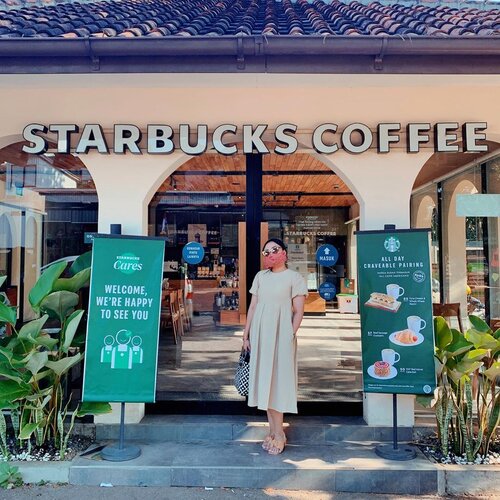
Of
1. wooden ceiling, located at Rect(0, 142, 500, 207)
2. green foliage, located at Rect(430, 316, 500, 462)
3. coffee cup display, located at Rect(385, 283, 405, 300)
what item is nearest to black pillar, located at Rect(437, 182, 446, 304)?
wooden ceiling, located at Rect(0, 142, 500, 207)

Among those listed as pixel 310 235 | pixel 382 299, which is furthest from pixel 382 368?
pixel 310 235

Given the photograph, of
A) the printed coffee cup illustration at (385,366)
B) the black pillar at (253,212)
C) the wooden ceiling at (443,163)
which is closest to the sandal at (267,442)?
the printed coffee cup illustration at (385,366)

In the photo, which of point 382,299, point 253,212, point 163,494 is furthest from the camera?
point 253,212

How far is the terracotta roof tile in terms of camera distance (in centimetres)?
386

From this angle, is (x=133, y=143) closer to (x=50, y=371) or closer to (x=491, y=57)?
Answer: (x=50, y=371)

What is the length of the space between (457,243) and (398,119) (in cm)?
216

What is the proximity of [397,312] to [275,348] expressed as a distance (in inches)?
46.6

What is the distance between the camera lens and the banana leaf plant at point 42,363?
12.6 feet

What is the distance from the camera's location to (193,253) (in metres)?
5.38

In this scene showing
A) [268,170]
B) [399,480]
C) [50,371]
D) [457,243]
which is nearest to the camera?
[399,480]

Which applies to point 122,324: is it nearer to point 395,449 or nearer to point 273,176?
point 273,176

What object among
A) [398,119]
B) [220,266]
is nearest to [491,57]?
[398,119]

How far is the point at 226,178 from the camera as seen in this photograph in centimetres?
529

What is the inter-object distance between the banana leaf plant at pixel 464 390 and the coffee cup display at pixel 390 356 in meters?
0.36
